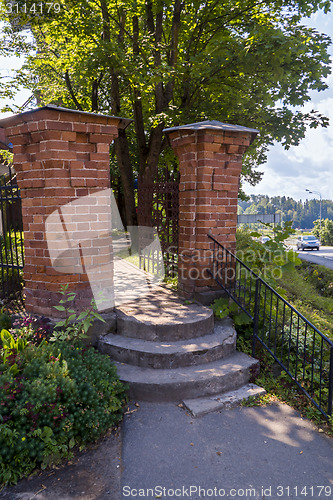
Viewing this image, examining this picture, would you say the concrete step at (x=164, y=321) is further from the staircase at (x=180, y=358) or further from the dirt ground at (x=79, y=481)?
the dirt ground at (x=79, y=481)

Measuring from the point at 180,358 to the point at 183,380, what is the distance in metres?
0.30

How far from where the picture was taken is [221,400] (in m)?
3.40

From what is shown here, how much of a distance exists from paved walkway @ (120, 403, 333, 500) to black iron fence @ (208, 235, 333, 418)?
0.67 meters

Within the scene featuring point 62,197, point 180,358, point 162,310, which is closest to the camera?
point 180,358

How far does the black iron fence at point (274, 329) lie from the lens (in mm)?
3797

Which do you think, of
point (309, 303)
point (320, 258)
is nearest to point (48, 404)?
point (309, 303)

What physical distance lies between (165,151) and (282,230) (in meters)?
6.44

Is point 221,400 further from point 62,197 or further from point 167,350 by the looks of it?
point 62,197

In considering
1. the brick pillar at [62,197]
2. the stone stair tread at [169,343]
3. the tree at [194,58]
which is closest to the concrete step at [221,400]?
the stone stair tread at [169,343]

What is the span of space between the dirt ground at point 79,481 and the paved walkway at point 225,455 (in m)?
0.09

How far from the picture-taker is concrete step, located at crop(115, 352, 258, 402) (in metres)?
3.34

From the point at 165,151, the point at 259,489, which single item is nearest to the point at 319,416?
the point at 259,489

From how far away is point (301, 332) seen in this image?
466cm

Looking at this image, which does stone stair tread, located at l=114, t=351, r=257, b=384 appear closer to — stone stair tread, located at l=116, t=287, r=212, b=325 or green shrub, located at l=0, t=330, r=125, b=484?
green shrub, located at l=0, t=330, r=125, b=484
